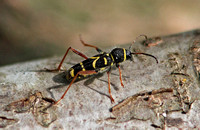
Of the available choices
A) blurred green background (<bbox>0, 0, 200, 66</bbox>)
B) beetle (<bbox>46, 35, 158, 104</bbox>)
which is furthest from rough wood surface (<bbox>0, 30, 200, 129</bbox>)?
blurred green background (<bbox>0, 0, 200, 66</bbox>)

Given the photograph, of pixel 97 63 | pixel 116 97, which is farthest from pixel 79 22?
pixel 116 97

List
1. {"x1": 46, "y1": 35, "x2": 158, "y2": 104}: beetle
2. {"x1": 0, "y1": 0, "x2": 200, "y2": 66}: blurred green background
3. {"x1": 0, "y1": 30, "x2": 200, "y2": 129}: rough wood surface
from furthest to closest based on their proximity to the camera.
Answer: {"x1": 0, "y1": 0, "x2": 200, "y2": 66}: blurred green background → {"x1": 46, "y1": 35, "x2": 158, "y2": 104}: beetle → {"x1": 0, "y1": 30, "x2": 200, "y2": 129}: rough wood surface

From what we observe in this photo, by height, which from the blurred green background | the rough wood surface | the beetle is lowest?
the rough wood surface

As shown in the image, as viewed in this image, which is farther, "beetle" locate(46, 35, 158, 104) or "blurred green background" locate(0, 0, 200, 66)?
"blurred green background" locate(0, 0, 200, 66)

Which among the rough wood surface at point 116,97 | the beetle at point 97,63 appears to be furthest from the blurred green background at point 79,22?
the rough wood surface at point 116,97

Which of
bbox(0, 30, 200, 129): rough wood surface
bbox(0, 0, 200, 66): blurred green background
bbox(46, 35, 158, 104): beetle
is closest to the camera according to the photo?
bbox(0, 30, 200, 129): rough wood surface

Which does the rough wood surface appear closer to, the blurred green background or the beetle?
the beetle
